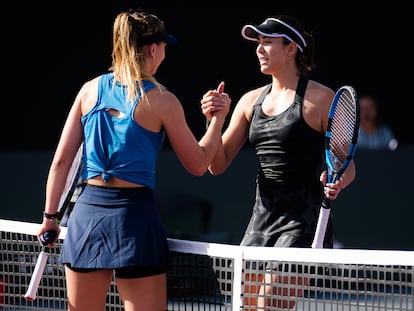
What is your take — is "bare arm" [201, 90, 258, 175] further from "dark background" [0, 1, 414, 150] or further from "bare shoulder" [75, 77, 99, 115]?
"dark background" [0, 1, 414, 150]

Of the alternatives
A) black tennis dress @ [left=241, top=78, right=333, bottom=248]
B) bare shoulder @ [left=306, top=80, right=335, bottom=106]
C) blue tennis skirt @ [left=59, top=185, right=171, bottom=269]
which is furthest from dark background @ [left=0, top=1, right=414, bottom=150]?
blue tennis skirt @ [left=59, top=185, right=171, bottom=269]

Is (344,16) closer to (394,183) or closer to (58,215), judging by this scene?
(394,183)

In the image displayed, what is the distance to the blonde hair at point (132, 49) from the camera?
13.4 ft

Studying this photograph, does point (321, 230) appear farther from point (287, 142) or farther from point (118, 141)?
point (118, 141)

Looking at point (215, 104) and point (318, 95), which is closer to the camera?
point (215, 104)

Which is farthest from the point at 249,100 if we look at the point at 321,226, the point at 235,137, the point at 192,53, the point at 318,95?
the point at 192,53

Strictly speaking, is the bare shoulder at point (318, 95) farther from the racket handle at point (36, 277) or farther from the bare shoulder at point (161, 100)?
the racket handle at point (36, 277)

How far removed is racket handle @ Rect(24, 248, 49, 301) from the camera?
430 cm

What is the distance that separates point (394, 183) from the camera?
9.25 meters

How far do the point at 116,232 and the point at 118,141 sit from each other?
0.34 m

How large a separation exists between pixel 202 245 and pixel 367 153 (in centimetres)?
511

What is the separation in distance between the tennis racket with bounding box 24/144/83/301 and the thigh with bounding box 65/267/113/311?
0.61ft

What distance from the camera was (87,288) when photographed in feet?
13.5

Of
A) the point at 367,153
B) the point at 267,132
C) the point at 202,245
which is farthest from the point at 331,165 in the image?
the point at 367,153
